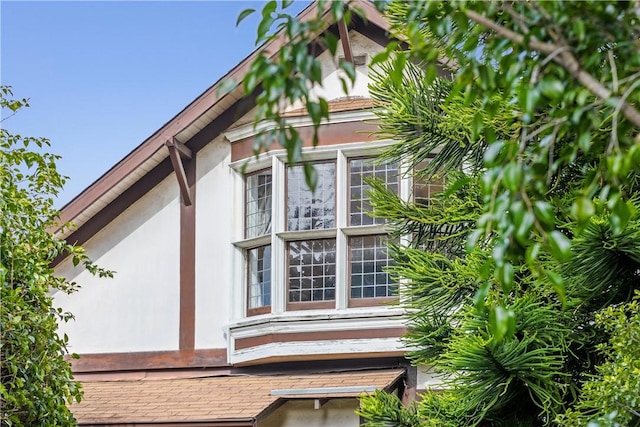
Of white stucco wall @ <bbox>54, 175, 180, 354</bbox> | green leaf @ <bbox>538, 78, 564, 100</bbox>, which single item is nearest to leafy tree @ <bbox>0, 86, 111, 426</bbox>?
white stucco wall @ <bbox>54, 175, 180, 354</bbox>

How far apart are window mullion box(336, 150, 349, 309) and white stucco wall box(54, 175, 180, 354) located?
2164 mm

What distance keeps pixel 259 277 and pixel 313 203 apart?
1.06 m

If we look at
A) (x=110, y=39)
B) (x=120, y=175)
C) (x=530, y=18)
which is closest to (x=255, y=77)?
(x=530, y=18)

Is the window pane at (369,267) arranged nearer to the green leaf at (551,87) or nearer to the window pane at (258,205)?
the window pane at (258,205)

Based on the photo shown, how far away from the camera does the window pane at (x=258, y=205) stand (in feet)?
40.7

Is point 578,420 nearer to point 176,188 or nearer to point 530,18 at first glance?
point 530,18

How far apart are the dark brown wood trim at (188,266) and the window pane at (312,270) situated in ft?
4.40

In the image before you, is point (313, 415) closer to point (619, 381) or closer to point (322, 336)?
point (322, 336)

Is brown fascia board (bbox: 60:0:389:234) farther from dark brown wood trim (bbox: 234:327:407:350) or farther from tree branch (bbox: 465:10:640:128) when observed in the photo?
tree branch (bbox: 465:10:640:128)

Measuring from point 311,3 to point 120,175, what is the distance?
9.79 ft

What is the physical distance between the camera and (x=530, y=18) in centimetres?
369

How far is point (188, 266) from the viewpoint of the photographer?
42.2 ft

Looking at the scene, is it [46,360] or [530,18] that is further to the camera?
[46,360]

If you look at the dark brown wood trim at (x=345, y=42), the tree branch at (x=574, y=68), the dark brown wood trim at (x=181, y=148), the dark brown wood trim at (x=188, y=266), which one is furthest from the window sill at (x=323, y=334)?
the tree branch at (x=574, y=68)
